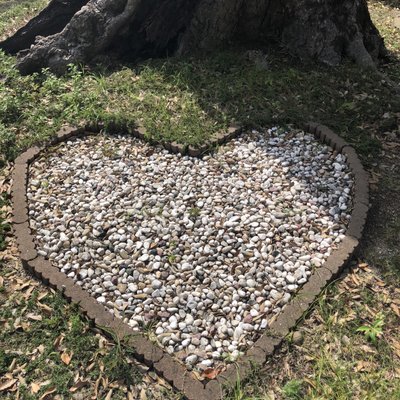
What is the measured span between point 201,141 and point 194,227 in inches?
45.9

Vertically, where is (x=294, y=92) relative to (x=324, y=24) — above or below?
below

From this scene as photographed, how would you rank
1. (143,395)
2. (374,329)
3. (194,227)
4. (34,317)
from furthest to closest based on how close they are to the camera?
(194,227)
(34,317)
(374,329)
(143,395)

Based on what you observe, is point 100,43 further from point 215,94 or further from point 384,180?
point 384,180

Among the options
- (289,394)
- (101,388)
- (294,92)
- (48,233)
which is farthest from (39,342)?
(294,92)

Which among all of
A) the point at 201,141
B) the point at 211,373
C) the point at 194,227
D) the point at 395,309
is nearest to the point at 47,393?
the point at 211,373

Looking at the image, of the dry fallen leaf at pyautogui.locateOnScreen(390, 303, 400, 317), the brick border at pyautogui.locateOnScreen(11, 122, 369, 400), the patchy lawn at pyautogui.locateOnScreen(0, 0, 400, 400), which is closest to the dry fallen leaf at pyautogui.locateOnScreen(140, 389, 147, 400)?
the patchy lawn at pyautogui.locateOnScreen(0, 0, 400, 400)

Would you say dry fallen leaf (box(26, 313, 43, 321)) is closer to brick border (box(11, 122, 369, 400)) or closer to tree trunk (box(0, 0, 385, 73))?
brick border (box(11, 122, 369, 400))

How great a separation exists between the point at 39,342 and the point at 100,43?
4147mm

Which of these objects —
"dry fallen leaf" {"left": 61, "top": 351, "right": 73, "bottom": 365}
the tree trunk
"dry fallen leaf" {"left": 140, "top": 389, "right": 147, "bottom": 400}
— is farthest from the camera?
the tree trunk

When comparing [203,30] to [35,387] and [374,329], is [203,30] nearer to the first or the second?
[374,329]

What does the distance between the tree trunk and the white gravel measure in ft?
5.65

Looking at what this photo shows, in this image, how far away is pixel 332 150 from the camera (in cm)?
466

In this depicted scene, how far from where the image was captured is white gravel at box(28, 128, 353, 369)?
3291 mm

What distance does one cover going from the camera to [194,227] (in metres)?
3.87
